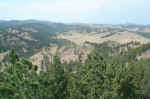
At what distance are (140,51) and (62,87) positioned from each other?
8348 centimetres

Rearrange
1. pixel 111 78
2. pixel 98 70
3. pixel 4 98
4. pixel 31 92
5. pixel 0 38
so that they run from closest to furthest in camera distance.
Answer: pixel 31 92
pixel 4 98
pixel 111 78
pixel 98 70
pixel 0 38

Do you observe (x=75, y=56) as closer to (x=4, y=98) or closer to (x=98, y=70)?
(x=98, y=70)

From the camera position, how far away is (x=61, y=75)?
29.0m

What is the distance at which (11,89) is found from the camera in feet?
63.8

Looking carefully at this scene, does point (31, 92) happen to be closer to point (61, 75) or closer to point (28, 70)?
point (28, 70)

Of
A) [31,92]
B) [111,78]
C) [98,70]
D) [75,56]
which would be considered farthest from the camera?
[75,56]

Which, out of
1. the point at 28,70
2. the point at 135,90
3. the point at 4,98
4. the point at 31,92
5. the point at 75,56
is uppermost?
the point at 28,70

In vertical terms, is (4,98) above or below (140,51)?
above

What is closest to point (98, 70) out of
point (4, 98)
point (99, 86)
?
point (99, 86)

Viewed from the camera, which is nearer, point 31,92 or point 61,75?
point 31,92

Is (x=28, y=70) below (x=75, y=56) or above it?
above

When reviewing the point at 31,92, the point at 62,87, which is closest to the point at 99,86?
the point at 62,87

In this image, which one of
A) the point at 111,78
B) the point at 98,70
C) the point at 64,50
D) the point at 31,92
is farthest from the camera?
the point at 64,50

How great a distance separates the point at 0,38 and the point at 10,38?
8.92 metres
